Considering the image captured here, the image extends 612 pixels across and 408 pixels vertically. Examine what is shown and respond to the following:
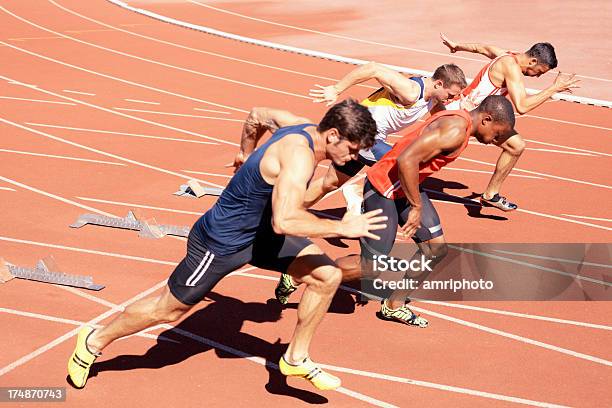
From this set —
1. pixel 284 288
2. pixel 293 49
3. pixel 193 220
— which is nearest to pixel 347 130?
pixel 284 288

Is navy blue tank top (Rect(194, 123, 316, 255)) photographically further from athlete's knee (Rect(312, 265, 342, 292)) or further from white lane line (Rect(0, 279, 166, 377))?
white lane line (Rect(0, 279, 166, 377))

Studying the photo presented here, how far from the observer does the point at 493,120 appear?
6.51 m

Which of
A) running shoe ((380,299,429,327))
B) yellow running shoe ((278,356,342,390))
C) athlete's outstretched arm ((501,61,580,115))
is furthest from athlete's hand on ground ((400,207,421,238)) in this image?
athlete's outstretched arm ((501,61,580,115))

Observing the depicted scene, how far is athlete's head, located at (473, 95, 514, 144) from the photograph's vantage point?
21.3ft

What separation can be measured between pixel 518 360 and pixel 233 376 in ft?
6.20

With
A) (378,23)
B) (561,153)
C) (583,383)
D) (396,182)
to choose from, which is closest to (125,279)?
(396,182)

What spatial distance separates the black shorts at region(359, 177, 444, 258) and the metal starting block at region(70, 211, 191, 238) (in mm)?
2141

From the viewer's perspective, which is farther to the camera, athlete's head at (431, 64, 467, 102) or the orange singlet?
athlete's head at (431, 64, 467, 102)

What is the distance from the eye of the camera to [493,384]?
19.9 ft

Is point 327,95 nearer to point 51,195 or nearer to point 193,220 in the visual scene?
point 193,220

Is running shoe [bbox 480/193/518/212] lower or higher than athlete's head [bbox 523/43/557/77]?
lower

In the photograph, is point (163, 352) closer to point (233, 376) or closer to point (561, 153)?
point (233, 376)

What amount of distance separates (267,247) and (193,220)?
331 cm

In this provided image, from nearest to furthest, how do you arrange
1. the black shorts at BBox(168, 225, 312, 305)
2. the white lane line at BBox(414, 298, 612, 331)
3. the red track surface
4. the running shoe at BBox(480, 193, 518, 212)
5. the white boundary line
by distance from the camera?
the black shorts at BBox(168, 225, 312, 305) → the red track surface → the white lane line at BBox(414, 298, 612, 331) → the running shoe at BBox(480, 193, 518, 212) → the white boundary line
